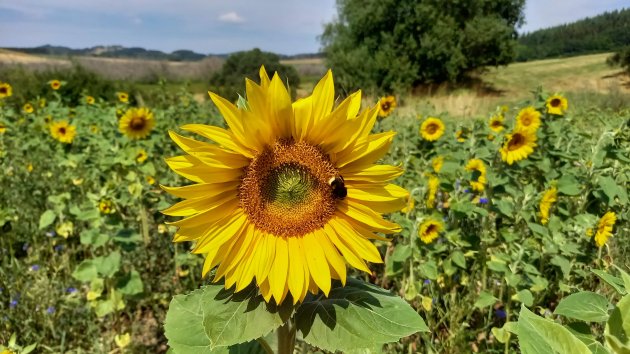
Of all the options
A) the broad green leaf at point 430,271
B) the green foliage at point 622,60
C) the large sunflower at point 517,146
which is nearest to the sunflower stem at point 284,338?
the broad green leaf at point 430,271

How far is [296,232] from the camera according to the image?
1.21 meters

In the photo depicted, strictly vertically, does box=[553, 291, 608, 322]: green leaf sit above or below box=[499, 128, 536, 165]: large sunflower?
below

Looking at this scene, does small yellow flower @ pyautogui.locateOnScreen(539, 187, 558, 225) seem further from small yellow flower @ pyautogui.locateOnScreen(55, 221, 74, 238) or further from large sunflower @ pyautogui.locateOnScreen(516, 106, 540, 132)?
small yellow flower @ pyautogui.locateOnScreen(55, 221, 74, 238)

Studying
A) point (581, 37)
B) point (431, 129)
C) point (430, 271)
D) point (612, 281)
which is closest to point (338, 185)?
point (612, 281)

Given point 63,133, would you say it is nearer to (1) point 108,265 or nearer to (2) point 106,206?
(2) point 106,206

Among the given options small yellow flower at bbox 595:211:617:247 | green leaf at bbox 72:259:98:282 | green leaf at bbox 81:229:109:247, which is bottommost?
green leaf at bbox 72:259:98:282

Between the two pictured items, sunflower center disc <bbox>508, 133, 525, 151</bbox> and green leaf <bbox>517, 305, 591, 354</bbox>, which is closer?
green leaf <bbox>517, 305, 591, 354</bbox>

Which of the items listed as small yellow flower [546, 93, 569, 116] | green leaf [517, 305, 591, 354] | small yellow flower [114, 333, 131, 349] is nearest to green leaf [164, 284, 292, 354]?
green leaf [517, 305, 591, 354]

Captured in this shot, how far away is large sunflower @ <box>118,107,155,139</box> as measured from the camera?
419cm

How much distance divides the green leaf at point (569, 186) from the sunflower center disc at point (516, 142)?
0.40 meters

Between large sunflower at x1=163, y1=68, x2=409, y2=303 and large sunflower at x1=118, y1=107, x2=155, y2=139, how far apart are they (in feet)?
11.0

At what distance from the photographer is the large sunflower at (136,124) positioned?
4.19 m

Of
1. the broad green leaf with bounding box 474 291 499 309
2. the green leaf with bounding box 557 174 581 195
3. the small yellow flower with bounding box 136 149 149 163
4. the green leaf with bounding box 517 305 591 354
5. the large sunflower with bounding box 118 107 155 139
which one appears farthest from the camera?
the large sunflower with bounding box 118 107 155 139

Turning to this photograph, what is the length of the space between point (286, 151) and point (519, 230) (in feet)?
7.59
